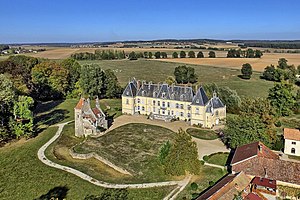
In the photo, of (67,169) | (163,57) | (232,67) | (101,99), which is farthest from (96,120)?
(163,57)

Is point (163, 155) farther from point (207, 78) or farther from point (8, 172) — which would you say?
point (207, 78)

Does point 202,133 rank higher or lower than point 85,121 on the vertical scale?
lower

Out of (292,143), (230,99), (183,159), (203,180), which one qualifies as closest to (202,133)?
(292,143)

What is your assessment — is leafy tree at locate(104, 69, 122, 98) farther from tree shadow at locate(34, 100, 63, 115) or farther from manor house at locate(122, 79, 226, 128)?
manor house at locate(122, 79, 226, 128)

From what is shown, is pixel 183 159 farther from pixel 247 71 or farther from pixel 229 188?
pixel 247 71

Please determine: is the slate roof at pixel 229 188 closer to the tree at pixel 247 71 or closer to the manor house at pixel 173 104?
the manor house at pixel 173 104

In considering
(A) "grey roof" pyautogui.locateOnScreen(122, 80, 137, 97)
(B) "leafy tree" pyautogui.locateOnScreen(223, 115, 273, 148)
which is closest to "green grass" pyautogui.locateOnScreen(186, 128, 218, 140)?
(B) "leafy tree" pyautogui.locateOnScreen(223, 115, 273, 148)

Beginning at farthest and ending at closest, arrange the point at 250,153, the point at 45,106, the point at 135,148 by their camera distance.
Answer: the point at 45,106, the point at 135,148, the point at 250,153
